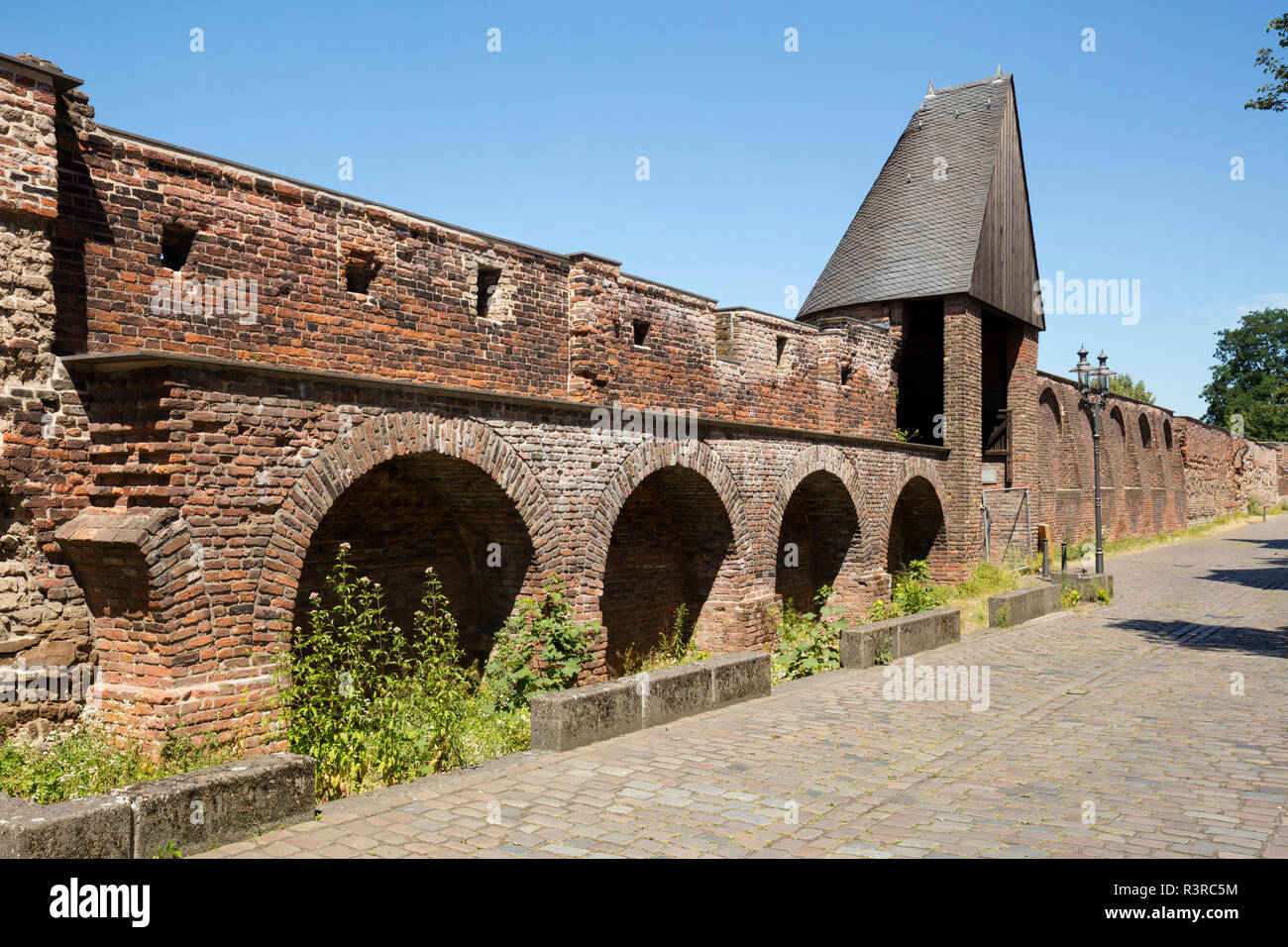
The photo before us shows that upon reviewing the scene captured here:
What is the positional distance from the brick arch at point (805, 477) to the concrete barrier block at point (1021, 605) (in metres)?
2.18

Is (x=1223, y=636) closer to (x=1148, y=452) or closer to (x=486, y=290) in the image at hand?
(x=486, y=290)

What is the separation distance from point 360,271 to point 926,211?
1438 cm

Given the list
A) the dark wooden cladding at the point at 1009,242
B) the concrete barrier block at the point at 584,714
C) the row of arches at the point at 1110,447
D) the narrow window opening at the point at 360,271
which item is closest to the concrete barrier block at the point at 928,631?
the concrete barrier block at the point at 584,714

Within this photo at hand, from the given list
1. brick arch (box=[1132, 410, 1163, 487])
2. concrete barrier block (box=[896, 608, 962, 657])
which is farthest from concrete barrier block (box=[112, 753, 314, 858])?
brick arch (box=[1132, 410, 1163, 487])

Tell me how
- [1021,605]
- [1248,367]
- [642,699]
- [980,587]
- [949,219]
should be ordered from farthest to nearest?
1. [1248,367]
2. [949,219]
3. [980,587]
4. [1021,605]
5. [642,699]

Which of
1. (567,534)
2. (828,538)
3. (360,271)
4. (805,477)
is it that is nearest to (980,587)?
(828,538)

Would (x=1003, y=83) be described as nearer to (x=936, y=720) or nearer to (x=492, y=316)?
(x=492, y=316)

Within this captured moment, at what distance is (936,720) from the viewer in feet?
27.8

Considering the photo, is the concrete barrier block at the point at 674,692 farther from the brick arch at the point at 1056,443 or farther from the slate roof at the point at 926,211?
the brick arch at the point at 1056,443

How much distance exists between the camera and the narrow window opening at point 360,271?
8680mm

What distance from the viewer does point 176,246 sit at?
7.57m

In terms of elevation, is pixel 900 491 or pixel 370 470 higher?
pixel 370 470

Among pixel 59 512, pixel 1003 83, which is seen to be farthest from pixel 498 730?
pixel 1003 83
